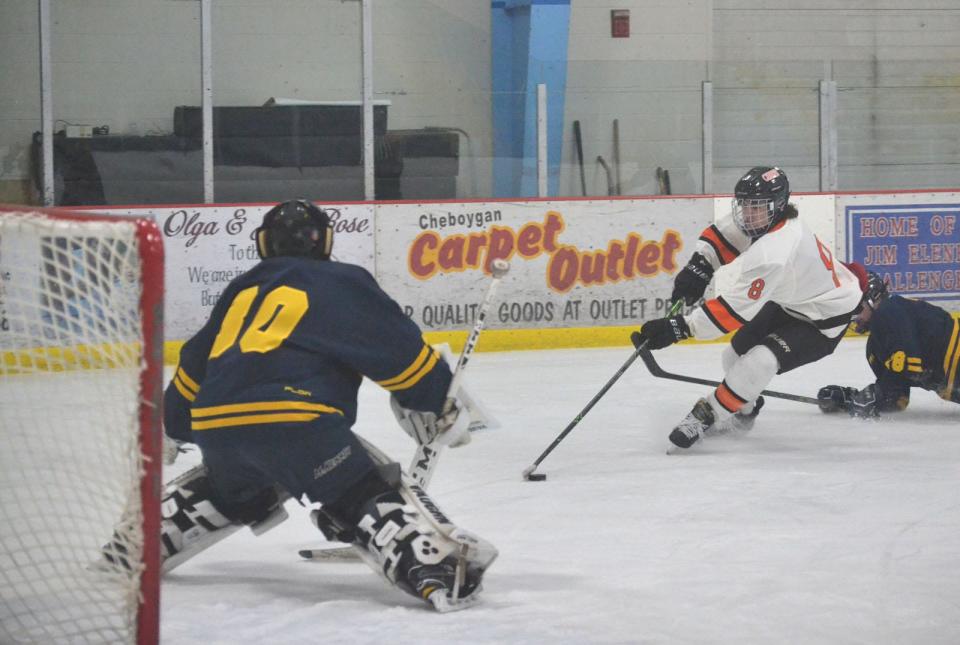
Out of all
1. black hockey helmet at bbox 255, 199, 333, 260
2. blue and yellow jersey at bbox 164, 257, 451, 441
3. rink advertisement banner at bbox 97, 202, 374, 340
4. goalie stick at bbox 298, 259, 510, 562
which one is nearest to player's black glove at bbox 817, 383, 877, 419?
goalie stick at bbox 298, 259, 510, 562

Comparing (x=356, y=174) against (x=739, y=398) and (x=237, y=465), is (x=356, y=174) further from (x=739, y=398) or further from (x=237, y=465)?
(x=237, y=465)

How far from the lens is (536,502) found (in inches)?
161

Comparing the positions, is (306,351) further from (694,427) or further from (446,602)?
(694,427)

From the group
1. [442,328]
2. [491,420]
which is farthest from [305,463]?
[442,328]

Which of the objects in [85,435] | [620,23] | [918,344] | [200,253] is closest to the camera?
[85,435]

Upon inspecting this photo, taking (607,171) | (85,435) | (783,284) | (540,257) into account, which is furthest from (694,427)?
(607,171)

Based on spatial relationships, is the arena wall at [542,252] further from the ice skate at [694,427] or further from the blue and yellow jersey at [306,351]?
the blue and yellow jersey at [306,351]

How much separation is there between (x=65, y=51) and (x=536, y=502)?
472 cm

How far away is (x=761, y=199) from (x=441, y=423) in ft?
7.31

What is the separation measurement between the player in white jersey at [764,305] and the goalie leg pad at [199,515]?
197cm

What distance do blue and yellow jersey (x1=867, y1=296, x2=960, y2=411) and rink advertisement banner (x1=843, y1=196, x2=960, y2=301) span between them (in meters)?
2.92

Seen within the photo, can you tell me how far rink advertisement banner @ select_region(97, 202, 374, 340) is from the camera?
7.35 meters

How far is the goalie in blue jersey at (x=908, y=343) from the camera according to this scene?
207 inches

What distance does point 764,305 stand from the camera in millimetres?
5156
